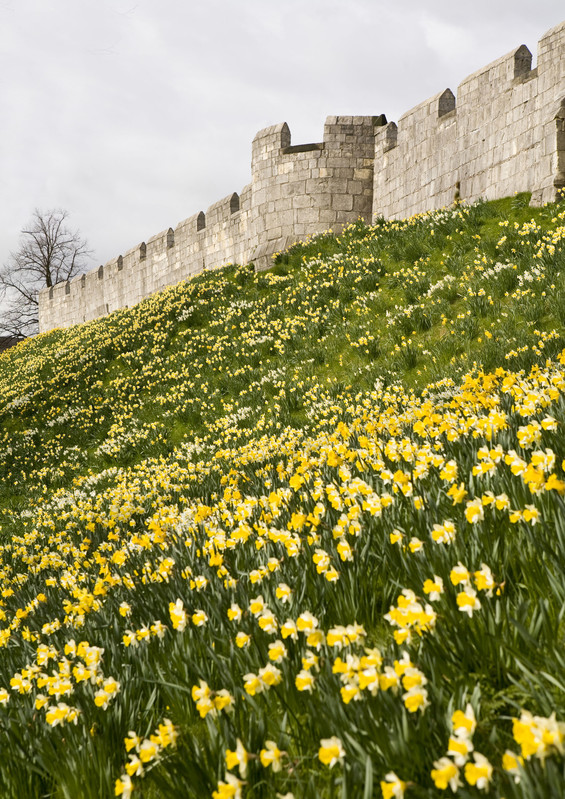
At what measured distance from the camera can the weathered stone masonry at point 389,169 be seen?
962 cm

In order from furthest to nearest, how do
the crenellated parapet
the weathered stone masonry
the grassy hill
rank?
the weathered stone masonry, the crenellated parapet, the grassy hill

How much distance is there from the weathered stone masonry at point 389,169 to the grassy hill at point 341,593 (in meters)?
2.25

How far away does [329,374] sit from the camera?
8.62 metres

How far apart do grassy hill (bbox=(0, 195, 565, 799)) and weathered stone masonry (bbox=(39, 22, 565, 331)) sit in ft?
7.38

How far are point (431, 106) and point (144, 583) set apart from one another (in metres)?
12.1

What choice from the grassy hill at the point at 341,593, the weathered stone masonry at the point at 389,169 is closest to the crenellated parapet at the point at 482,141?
the weathered stone masonry at the point at 389,169

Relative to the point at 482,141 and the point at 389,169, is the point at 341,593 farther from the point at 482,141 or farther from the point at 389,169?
the point at 389,169

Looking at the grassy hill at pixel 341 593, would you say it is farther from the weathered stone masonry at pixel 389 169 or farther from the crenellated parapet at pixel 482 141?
the weathered stone masonry at pixel 389 169

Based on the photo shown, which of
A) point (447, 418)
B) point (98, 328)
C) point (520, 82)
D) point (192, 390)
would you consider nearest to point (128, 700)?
point (447, 418)

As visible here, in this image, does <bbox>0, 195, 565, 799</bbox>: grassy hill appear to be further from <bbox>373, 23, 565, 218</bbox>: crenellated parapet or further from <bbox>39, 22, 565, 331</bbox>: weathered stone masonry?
<bbox>39, 22, 565, 331</bbox>: weathered stone masonry

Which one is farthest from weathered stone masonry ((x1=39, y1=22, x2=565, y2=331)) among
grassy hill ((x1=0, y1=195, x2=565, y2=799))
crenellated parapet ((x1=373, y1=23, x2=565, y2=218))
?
grassy hill ((x1=0, y1=195, x2=565, y2=799))

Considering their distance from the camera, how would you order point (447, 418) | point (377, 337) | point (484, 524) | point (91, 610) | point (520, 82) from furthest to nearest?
point (520, 82) → point (377, 337) → point (447, 418) → point (91, 610) → point (484, 524)

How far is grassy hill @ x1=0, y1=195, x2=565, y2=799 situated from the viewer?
4.68ft

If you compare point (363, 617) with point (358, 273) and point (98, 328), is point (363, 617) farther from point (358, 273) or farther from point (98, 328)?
point (98, 328)
